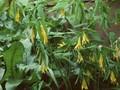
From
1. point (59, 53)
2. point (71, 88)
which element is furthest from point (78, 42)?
point (71, 88)

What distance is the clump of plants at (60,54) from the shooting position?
5.57ft

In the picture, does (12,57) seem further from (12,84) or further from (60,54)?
(60,54)

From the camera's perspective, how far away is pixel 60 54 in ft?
6.05

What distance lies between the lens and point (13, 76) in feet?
5.95

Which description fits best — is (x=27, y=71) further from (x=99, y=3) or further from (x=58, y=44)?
(x=99, y=3)

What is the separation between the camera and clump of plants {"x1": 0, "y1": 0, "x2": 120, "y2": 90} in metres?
1.70

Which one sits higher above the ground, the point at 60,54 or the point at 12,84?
the point at 60,54

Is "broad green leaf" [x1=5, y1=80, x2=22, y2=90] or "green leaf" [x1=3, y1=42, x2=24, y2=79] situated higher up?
"green leaf" [x1=3, y1=42, x2=24, y2=79]

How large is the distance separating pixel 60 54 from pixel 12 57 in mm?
267

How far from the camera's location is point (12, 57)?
176cm

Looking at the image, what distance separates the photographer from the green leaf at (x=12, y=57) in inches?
66.9

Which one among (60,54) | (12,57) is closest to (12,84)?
(12,57)

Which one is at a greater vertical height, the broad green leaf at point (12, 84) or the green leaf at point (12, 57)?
the green leaf at point (12, 57)

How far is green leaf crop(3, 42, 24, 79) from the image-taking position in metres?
1.70
